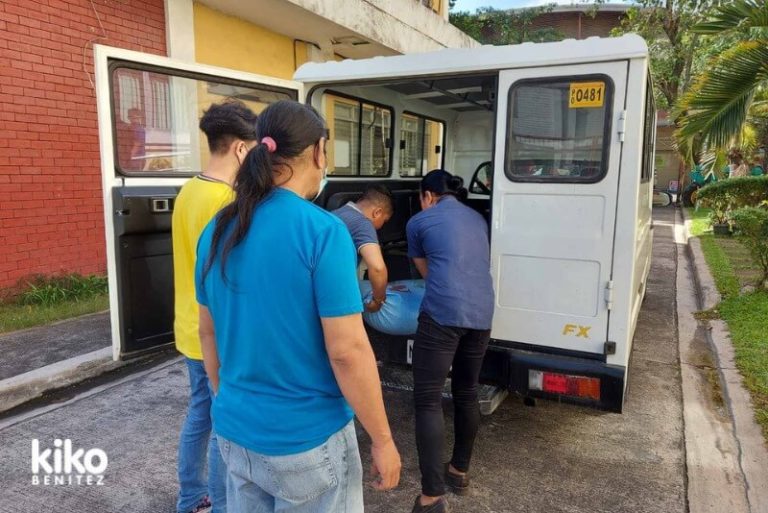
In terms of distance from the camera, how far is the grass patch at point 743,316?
423cm

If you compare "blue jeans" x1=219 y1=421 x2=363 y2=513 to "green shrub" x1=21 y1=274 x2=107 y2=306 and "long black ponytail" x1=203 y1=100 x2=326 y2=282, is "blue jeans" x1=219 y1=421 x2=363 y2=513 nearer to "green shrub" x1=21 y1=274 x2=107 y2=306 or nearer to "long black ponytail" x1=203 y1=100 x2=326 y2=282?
"long black ponytail" x1=203 y1=100 x2=326 y2=282

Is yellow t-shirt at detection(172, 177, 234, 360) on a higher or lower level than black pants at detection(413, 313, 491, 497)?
higher

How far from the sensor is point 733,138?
22.0 feet

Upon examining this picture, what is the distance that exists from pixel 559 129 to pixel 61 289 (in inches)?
218

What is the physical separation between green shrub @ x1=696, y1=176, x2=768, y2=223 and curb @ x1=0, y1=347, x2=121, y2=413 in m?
10.0

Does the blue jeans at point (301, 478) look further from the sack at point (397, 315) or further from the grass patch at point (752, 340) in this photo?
the grass patch at point (752, 340)

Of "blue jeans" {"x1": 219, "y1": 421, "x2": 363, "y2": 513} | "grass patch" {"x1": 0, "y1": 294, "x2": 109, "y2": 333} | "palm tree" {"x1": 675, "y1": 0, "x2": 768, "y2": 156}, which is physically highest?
"palm tree" {"x1": 675, "y1": 0, "x2": 768, "y2": 156}

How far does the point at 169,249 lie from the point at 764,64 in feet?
21.0

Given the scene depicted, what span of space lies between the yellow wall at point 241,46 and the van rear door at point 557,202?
580 centimetres

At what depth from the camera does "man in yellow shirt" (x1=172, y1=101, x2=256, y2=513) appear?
7.48 ft

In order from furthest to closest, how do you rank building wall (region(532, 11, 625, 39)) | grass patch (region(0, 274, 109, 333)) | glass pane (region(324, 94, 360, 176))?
building wall (region(532, 11, 625, 39)) → grass patch (region(0, 274, 109, 333)) → glass pane (region(324, 94, 360, 176))

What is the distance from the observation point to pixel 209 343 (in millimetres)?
1802

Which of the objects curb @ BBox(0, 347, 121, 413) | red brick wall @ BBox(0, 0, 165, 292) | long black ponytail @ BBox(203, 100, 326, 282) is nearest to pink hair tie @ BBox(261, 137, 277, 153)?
long black ponytail @ BBox(203, 100, 326, 282)

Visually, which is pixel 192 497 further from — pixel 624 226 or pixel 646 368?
pixel 646 368
